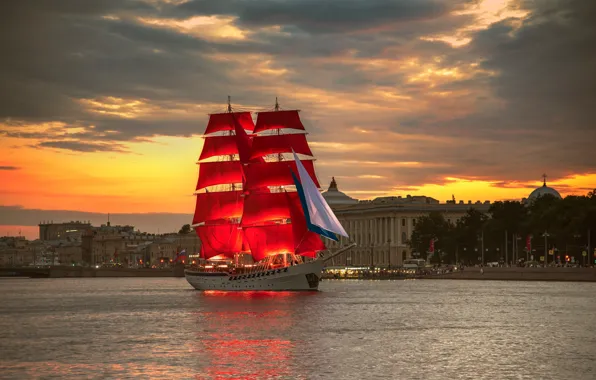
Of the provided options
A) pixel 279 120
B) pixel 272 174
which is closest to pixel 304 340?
pixel 272 174

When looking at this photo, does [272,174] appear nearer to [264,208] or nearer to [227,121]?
[264,208]

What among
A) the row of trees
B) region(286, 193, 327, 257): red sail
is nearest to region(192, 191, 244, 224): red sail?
region(286, 193, 327, 257): red sail

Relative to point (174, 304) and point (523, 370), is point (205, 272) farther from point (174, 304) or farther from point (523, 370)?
point (523, 370)

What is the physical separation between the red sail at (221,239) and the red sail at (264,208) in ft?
22.6

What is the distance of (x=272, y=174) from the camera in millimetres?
119312

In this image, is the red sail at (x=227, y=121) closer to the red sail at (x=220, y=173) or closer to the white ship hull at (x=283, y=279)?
the red sail at (x=220, y=173)

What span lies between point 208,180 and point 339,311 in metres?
49.6

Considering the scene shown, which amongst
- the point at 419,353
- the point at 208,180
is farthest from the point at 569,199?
the point at 419,353

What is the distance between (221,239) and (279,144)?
503 inches

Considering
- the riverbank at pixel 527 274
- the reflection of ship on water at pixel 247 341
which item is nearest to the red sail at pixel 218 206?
the reflection of ship on water at pixel 247 341

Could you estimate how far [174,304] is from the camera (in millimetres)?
98125

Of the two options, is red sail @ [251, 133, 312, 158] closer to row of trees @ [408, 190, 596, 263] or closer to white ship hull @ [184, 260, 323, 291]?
white ship hull @ [184, 260, 323, 291]

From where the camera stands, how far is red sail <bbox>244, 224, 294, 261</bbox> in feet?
382

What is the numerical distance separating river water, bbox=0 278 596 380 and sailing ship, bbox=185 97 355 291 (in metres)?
17.7
